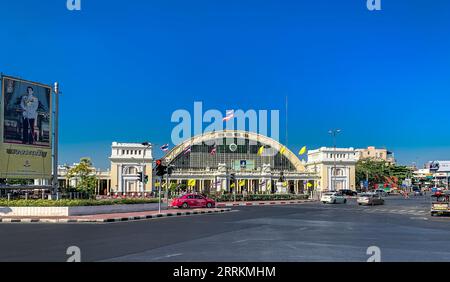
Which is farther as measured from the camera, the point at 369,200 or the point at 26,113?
the point at 369,200

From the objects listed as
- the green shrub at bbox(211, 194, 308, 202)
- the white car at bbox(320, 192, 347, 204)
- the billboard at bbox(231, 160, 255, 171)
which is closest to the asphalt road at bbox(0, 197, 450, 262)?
the white car at bbox(320, 192, 347, 204)

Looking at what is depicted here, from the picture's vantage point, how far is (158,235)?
19031 mm

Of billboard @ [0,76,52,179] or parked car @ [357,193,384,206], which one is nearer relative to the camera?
billboard @ [0,76,52,179]

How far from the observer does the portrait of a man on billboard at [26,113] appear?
3275 cm

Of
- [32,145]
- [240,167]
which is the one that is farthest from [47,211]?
[240,167]

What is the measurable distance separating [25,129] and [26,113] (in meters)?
1.14

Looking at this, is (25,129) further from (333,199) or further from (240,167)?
(240,167)

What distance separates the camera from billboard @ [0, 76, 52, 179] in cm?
3256

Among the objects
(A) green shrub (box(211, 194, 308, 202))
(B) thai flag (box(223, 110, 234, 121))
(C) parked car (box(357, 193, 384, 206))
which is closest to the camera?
(C) parked car (box(357, 193, 384, 206))

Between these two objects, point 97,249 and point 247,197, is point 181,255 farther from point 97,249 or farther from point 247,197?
point 247,197

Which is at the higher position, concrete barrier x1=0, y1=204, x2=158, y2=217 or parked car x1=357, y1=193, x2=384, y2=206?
concrete barrier x1=0, y1=204, x2=158, y2=217

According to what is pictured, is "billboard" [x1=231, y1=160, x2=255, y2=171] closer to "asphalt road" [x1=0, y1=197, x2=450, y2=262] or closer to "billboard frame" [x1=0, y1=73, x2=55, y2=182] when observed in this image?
"billboard frame" [x1=0, y1=73, x2=55, y2=182]

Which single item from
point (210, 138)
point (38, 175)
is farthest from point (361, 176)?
point (38, 175)

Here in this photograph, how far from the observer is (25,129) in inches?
1336
